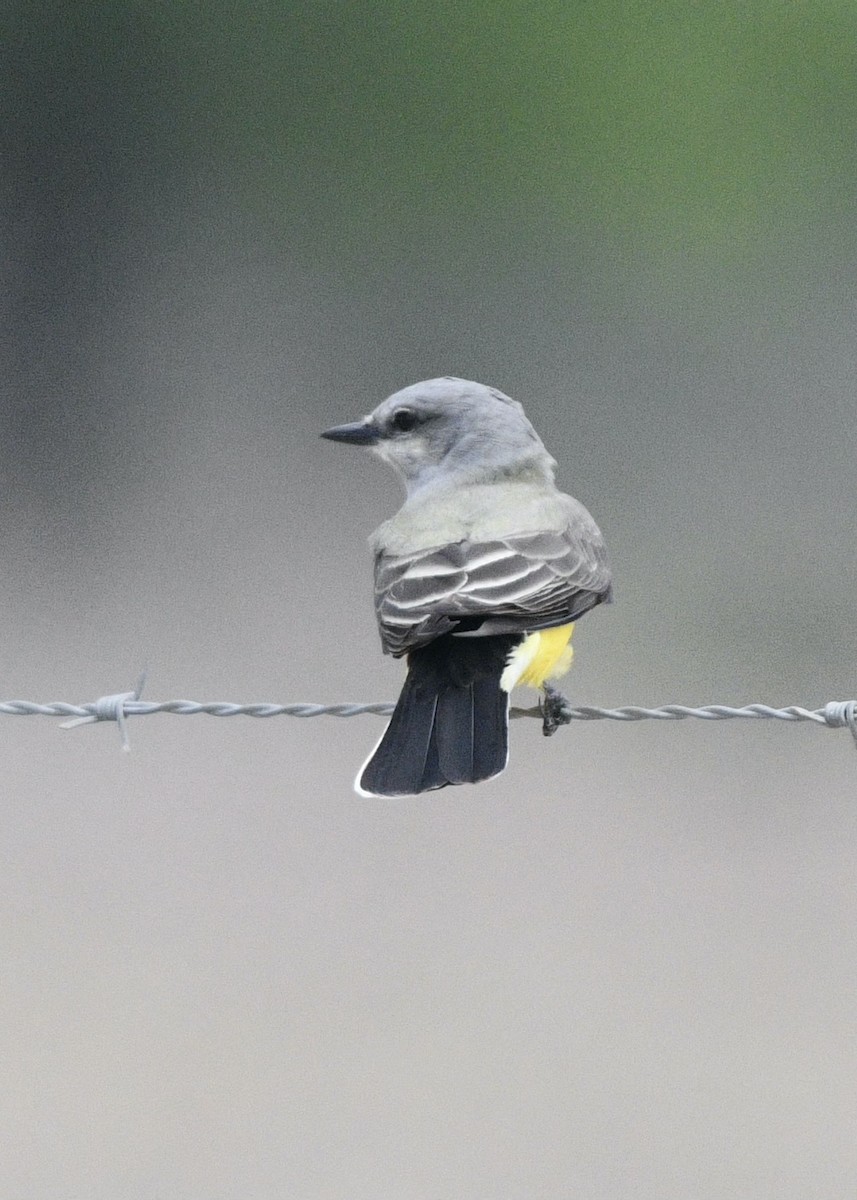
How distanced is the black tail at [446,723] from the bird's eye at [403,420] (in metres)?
1.12

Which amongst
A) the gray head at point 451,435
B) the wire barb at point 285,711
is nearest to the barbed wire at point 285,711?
the wire barb at point 285,711

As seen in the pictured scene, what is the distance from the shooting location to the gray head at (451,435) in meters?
5.24

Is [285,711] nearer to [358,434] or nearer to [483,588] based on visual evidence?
[483,588]

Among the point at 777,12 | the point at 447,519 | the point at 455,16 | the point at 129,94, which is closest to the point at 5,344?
the point at 129,94

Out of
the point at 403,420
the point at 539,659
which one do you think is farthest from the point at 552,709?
the point at 403,420

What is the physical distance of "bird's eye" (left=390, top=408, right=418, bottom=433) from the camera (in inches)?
208

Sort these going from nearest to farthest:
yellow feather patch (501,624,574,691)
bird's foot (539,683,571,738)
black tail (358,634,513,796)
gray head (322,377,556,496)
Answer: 1. black tail (358,634,513,796)
2. yellow feather patch (501,624,574,691)
3. bird's foot (539,683,571,738)
4. gray head (322,377,556,496)

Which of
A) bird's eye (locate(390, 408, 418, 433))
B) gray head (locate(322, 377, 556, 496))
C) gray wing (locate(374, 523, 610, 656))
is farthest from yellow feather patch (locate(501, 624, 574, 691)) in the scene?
bird's eye (locate(390, 408, 418, 433))

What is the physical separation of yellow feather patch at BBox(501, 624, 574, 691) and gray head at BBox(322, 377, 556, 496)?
2.20 ft

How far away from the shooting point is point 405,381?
11.6 meters

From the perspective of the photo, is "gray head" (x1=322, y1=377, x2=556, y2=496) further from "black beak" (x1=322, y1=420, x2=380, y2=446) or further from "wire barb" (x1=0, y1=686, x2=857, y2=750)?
"wire barb" (x1=0, y1=686, x2=857, y2=750)

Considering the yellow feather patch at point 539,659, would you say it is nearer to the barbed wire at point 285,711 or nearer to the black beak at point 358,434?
the barbed wire at point 285,711

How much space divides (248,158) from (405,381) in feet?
10.0

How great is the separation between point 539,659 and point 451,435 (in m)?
0.96
